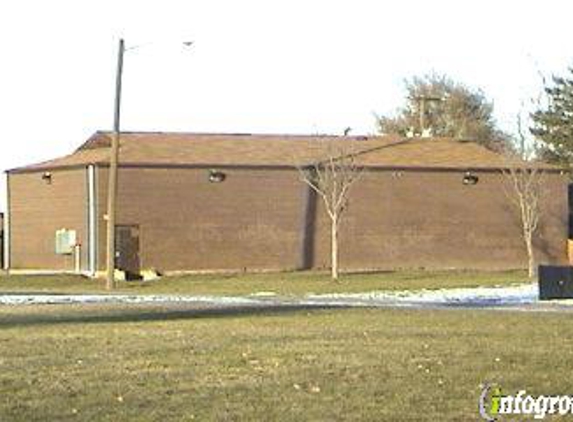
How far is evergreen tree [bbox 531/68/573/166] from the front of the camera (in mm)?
89000

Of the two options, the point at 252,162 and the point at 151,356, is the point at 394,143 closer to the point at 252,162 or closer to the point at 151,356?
the point at 252,162

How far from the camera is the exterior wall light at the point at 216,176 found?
6138 centimetres

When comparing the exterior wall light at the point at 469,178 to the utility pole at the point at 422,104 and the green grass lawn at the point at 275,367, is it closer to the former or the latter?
A: the utility pole at the point at 422,104

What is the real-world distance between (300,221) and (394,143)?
29.0ft

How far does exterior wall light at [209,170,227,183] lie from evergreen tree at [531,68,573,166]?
32387 millimetres

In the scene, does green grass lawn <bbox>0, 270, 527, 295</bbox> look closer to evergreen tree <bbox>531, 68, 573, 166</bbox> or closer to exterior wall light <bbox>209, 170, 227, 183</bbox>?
exterior wall light <bbox>209, 170, 227, 183</bbox>

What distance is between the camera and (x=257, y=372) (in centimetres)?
1455

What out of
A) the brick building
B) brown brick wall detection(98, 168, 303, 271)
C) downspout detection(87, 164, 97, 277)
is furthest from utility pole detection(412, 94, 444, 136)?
downspout detection(87, 164, 97, 277)

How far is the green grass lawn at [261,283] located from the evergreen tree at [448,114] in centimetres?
4487

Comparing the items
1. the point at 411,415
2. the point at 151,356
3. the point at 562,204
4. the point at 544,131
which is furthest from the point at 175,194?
the point at 411,415

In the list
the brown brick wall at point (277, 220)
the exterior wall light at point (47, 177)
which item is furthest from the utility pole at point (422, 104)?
the exterior wall light at point (47, 177)

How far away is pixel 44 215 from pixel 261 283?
19999mm

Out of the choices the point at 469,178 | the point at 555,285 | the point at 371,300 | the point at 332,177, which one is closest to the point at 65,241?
the point at 332,177

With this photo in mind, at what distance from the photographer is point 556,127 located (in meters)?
90.7
